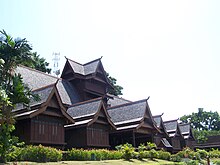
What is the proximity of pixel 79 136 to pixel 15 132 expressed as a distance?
19.5ft

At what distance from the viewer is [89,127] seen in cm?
2670

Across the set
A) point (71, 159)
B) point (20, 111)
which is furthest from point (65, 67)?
point (71, 159)

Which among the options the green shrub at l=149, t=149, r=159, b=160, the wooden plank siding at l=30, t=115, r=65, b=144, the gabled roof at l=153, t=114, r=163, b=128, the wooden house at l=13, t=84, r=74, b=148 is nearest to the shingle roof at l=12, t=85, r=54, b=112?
the wooden house at l=13, t=84, r=74, b=148

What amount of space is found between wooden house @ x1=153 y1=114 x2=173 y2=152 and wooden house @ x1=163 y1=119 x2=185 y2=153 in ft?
3.05

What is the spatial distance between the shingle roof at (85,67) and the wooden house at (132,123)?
5452 mm

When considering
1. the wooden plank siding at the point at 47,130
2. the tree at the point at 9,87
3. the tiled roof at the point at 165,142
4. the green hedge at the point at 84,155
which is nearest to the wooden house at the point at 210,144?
the tiled roof at the point at 165,142

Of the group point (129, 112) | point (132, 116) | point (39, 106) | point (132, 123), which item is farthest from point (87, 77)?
point (39, 106)

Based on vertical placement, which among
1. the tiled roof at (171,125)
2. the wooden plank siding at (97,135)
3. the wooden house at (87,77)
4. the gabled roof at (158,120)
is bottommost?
the wooden plank siding at (97,135)

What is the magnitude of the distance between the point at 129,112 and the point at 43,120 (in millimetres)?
12529

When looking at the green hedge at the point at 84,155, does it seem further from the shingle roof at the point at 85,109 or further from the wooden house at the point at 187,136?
the wooden house at the point at 187,136

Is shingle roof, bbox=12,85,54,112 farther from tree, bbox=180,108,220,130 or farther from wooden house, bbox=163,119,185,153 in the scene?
tree, bbox=180,108,220,130

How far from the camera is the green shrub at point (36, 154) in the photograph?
1663 centimetres

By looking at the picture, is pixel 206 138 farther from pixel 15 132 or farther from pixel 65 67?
pixel 15 132

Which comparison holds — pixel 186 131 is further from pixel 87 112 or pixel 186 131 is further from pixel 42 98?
pixel 42 98
